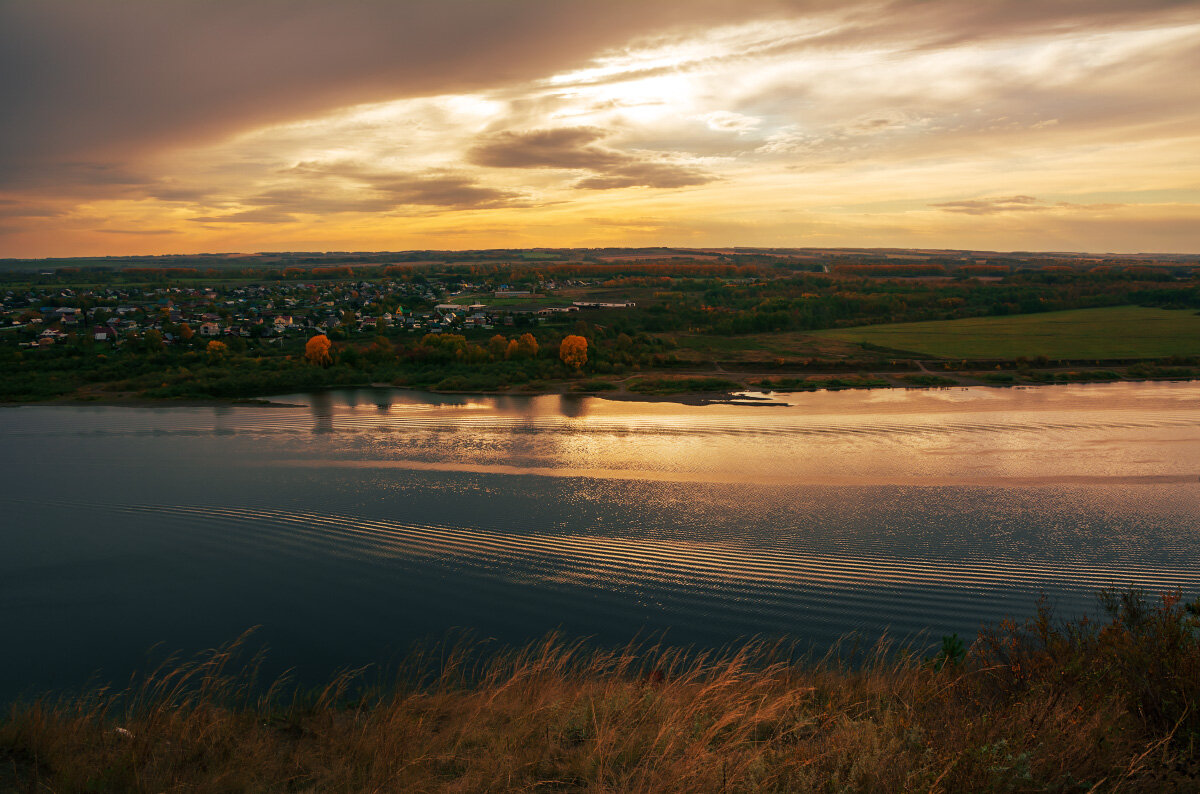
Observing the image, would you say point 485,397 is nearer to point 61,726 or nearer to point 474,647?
point 474,647

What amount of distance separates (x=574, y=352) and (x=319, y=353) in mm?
11410

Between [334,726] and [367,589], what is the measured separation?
4735mm

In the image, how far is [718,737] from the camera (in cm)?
312

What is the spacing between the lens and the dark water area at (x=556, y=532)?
7465 millimetres

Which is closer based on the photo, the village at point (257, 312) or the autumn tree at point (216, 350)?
the autumn tree at point (216, 350)

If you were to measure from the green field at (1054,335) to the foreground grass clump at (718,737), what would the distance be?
3234 cm

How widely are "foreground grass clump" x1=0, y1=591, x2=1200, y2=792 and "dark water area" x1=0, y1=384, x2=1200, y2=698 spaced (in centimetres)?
313

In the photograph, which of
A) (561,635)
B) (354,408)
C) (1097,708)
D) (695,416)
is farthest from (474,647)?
(354,408)

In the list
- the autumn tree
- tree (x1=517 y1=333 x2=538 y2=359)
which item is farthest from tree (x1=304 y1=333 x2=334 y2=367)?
tree (x1=517 y1=333 x2=538 y2=359)

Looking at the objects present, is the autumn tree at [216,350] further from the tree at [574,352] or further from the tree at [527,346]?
the tree at [574,352]

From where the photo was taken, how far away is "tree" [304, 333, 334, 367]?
29531 millimetres

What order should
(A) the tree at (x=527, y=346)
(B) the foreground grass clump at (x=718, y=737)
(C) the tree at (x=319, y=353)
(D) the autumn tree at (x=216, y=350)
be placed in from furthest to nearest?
1. (A) the tree at (x=527, y=346)
2. (D) the autumn tree at (x=216, y=350)
3. (C) the tree at (x=319, y=353)
4. (B) the foreground grass clump at (x=718, y=737)

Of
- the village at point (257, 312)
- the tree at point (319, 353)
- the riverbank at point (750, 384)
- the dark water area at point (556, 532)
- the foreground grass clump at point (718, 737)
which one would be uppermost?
the village at point (257, 312)

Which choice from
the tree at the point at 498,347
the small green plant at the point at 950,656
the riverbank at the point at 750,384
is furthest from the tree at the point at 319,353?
the small green plant at the point at 950,656
